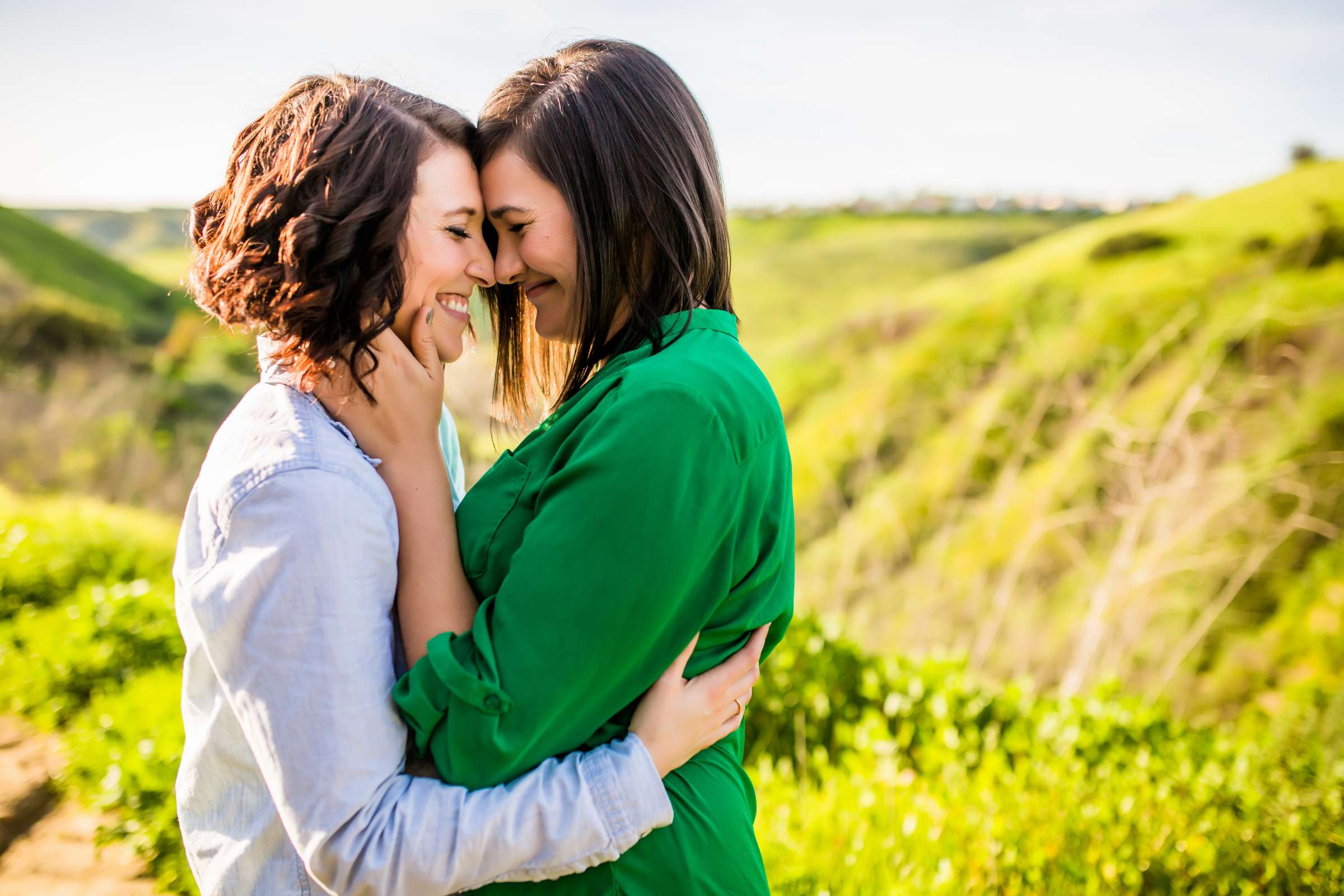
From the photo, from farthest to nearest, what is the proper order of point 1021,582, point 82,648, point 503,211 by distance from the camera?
point 1021,582
point 82,648
point 503,211

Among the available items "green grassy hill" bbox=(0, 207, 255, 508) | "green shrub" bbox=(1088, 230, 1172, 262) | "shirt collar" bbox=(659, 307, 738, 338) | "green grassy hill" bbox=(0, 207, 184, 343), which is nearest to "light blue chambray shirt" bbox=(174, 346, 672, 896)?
"shirt collar" bbox=(659, 307, 738, 338)

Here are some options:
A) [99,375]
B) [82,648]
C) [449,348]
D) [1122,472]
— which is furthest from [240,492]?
[99,375]

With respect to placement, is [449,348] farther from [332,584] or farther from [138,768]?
[138,768]

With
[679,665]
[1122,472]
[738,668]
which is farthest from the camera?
[1122,472]

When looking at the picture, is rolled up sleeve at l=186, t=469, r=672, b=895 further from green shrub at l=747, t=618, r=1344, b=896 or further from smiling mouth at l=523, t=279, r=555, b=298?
green shrub at l=747, t=618, r=1344, b=896

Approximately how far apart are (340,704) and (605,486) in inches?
19.3

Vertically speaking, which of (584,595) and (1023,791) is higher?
(584,595)

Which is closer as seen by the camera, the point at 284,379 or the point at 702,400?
the point at 702,400

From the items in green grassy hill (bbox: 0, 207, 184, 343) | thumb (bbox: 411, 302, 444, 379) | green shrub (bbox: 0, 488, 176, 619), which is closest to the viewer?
thumb (bbox: 411, 302, 444, 379)

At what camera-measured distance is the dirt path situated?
2.94 metres

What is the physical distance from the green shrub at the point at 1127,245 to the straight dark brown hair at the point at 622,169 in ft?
33.3

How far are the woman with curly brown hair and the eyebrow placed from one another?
0.05 meters

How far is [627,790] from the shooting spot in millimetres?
1354

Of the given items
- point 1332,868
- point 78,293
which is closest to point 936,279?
point 1332,868
